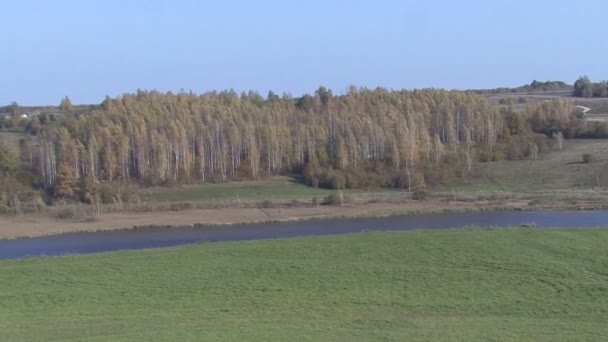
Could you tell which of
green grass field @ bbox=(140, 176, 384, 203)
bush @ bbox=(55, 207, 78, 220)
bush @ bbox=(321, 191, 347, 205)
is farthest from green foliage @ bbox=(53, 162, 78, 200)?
bush @ bbox=(321, 191, 347, 205)

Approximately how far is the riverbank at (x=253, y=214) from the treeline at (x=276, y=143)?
20.2 feet

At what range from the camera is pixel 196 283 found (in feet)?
66.3

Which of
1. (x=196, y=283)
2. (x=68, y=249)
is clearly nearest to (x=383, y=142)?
(x=68, y=249)

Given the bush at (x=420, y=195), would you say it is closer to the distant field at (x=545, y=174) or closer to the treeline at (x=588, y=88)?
the distant field at (x=545, y=174)

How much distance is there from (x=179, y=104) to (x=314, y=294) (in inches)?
1986

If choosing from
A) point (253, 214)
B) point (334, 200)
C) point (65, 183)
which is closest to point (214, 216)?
point (253, 214)

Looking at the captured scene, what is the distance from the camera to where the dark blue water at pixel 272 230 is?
121 feet

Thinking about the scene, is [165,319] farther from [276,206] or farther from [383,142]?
[383,142]

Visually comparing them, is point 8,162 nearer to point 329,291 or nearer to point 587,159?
point 587,159

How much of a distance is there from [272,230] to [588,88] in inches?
2910

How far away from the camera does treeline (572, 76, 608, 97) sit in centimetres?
10219

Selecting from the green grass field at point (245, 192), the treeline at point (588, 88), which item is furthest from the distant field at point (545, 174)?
the treeline at point (588, 88)

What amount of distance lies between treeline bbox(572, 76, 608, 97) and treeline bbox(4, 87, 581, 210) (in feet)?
119

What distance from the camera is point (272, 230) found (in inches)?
1583
